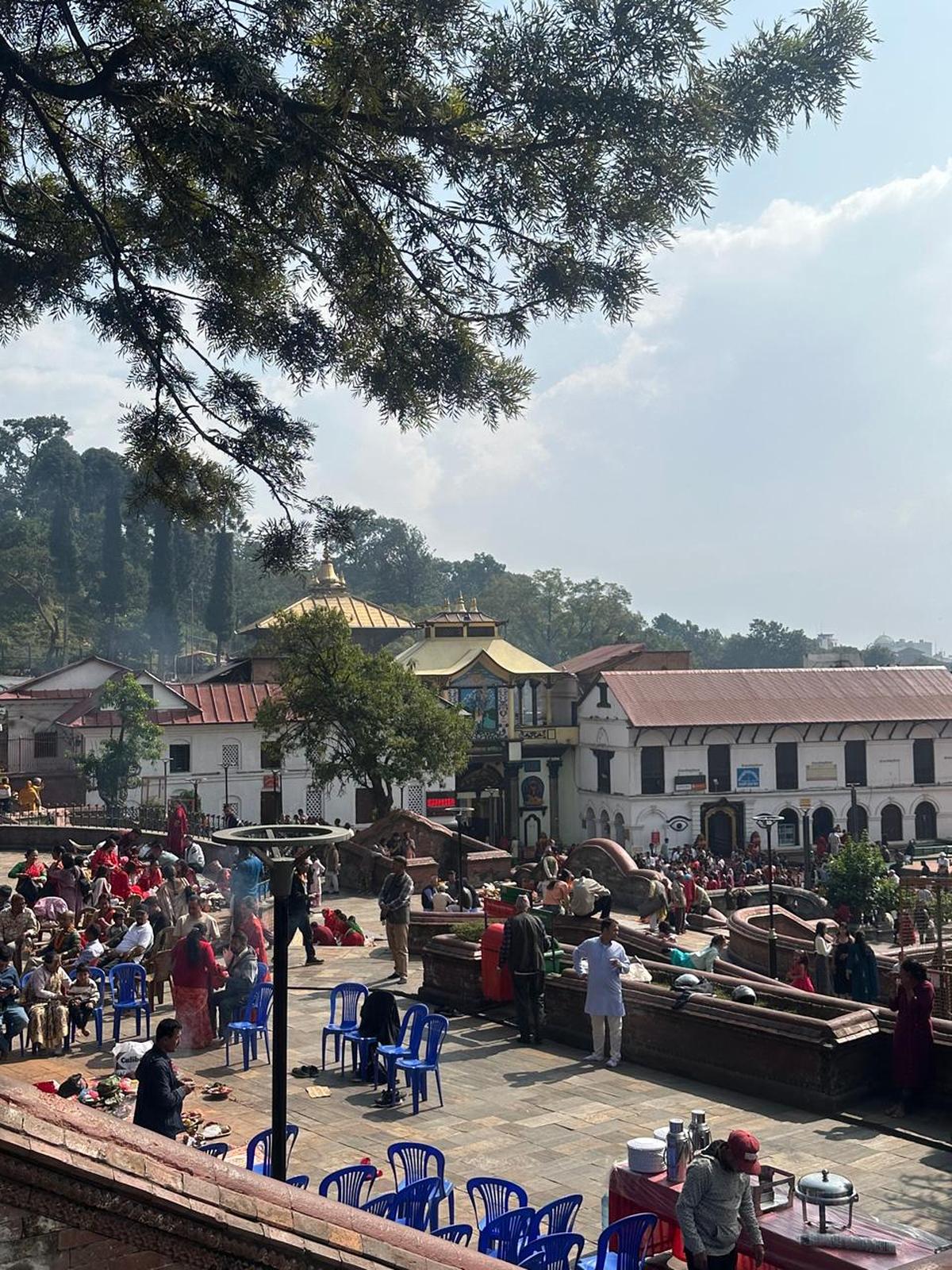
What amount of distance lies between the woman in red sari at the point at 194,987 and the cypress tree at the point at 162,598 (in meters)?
76.5

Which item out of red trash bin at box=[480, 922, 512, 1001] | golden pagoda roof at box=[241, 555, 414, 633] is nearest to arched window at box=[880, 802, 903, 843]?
golden pagoda roof at box=[241, 555, 414, 633]

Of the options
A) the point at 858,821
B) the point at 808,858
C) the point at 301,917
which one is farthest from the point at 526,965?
the point at 858,821

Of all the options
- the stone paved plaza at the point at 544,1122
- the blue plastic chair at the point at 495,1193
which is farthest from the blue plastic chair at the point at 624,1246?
the stone paved plaza at the point at 544,1122

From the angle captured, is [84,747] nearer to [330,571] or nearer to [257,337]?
[330,571]

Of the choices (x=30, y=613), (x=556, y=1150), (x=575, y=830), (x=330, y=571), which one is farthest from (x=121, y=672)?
(x=556, y=1150)

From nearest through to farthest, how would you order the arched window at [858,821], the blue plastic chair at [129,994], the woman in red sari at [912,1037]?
the woman in red sari at [912,1037], the blue plastic chair at [129,994], the arched window at [858,821]

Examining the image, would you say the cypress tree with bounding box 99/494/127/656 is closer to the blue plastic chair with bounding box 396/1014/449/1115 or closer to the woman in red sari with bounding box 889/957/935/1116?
the blue plastic chair with bounding box 396/1014/449/1115

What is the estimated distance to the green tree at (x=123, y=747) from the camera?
3828 centimetres

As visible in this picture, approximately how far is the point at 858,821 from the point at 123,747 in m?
27.0

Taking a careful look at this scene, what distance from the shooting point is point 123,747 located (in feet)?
126

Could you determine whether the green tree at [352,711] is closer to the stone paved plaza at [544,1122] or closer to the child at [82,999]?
the child at [82,999]

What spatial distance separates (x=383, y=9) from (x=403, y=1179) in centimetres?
783

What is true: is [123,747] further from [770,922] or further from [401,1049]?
[401,1049]

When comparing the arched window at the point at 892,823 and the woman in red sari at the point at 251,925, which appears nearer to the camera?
the woman in red sari at the point at 251,925
